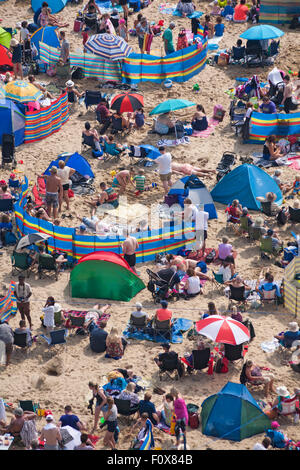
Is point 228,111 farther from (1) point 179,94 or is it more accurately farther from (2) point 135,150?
(2) point 135,150

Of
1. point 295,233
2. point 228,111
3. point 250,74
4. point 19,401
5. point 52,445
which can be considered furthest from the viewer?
point 250,74

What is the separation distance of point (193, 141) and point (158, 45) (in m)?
6.30

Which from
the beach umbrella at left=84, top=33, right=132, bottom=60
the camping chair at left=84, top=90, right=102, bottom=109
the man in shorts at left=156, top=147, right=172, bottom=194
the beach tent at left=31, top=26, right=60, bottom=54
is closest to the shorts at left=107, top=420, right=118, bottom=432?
the man in shorts at left=156, top=147, right=172, bottom=194

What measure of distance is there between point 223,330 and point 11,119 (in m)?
10.7

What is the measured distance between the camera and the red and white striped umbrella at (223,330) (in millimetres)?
19406

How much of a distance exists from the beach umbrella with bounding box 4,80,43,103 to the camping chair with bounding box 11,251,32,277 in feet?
21.9

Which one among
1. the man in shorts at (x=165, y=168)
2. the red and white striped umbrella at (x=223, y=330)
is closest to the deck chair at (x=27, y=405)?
the red and white striped umbrella at (x=223, y=330)

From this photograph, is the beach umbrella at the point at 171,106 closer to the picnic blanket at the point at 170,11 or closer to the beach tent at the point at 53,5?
the picnic blanket at the point at 170,11

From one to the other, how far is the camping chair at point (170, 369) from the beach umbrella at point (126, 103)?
416 inches

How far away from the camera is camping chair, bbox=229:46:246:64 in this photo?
31922 mm

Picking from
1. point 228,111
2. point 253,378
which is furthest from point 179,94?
point 253,378

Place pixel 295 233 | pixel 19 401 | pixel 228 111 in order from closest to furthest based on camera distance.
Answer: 1. pixel 19 401
2. pixel 295 233
3. pixel 228 111

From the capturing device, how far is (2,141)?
2694 cm

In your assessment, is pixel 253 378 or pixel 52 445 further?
pixel 253 378
